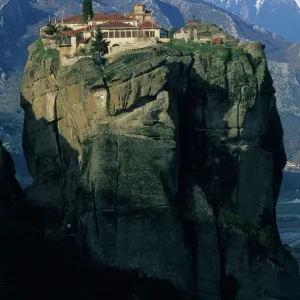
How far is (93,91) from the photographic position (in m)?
87.6

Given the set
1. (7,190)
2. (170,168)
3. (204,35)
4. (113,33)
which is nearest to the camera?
(170,168)

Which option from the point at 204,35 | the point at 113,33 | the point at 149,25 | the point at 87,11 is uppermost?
the point at 87,11

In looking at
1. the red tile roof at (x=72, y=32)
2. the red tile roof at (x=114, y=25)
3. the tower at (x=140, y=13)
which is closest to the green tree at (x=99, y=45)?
the red tile roof at (x=114, y=25)

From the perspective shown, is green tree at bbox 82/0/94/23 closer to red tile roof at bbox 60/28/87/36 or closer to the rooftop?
red tile roof at bbox 60/28/87/36

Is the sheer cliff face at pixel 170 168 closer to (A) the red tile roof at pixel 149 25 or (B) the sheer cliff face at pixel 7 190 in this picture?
(B) the sheer cliff face at pixel 7 190

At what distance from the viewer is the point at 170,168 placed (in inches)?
3312

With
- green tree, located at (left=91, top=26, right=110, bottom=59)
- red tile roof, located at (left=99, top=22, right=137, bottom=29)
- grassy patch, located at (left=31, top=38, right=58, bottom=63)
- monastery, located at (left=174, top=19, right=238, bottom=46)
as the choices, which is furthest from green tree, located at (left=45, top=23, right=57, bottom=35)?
monastery, located at (left=174, top=19, right=238, bottom=46)

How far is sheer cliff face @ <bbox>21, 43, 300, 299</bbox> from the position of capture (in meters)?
83.6

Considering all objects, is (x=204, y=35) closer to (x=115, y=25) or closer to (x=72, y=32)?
(x=115, y=25)

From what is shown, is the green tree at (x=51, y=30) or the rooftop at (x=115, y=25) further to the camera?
the green tree at (x=51, y=30)

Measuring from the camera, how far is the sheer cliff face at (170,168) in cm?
8356

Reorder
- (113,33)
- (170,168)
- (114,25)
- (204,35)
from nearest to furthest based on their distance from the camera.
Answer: (170,168)
(113,33)
(114,25)
(204,35)

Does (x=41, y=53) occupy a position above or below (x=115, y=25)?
below

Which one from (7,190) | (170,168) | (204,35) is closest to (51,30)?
(204,35)
